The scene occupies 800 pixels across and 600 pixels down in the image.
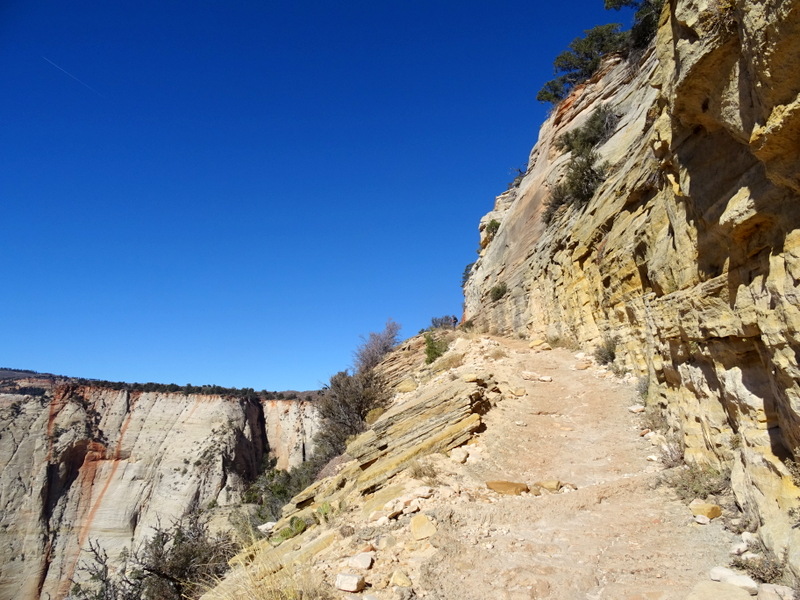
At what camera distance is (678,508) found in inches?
179

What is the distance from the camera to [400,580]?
151 inches

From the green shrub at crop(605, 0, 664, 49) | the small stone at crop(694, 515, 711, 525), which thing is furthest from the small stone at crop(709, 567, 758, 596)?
A: the green shrub at crop(605, 0, 664, 49)

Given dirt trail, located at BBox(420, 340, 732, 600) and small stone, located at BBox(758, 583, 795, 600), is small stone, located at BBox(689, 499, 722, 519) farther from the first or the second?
small stone, located at BBox(758, 583, 795, 600)

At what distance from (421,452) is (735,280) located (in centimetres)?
508

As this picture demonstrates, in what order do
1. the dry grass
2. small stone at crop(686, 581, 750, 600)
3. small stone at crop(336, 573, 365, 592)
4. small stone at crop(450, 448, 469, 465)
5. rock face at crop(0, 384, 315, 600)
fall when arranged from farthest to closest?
1. rock face at crop(0, 384, 315, 600)
2. small stone at crop(450, 448, 469, 465)
3. small stone at crop(336, 573, 365, 592)
4. the dry grass
5. small stone at crop(686, 581, 750, 600)

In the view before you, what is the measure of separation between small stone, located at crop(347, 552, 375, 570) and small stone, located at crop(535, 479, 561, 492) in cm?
278

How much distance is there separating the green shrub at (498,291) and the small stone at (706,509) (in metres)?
18.1

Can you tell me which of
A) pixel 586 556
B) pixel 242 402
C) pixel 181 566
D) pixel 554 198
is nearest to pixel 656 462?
pixel 586 556

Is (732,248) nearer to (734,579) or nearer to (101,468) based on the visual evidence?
(734,579)

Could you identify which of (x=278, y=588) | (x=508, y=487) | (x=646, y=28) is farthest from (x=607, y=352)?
(x=646, y=28)

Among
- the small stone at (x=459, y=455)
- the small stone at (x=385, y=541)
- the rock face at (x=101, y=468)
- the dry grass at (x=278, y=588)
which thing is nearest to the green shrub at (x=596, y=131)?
the small stone at (x=459, y=455)

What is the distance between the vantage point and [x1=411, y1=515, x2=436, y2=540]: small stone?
4.62 meters

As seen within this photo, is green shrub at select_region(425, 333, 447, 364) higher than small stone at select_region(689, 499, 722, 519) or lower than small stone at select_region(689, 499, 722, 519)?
higher

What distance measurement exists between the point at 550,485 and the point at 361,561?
299 centimetres
